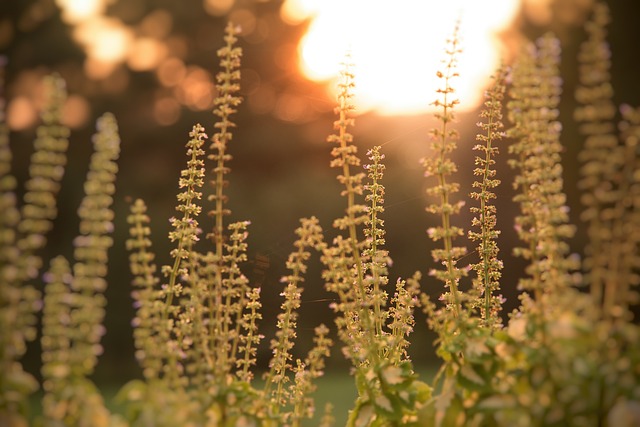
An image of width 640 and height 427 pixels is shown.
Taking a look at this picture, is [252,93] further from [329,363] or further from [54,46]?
[329,363]

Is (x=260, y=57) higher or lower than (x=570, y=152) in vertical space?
higher

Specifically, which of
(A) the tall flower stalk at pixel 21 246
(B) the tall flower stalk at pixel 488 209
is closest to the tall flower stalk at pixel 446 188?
(B) the tall flower stalk at pixel 488 209

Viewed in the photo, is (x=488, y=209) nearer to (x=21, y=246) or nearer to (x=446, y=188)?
(x=446, y=188)

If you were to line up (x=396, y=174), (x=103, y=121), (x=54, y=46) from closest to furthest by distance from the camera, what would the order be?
(x=103, y=121), (x=396, y=174), (x=54, y=46)

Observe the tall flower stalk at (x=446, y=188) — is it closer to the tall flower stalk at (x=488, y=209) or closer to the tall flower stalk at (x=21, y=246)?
the tall flower stalk at (x=488, y=209)

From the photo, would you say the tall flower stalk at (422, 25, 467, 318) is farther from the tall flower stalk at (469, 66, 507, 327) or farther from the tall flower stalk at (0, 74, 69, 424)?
the tall flower stalk at (0, 74, 69, 424)

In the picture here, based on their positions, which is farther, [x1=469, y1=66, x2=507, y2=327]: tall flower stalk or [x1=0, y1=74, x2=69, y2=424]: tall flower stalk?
[x1=469, y1=66, x2=507, y2=327]: tall flower stalk

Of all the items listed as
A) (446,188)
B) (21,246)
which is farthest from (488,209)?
(21,246)

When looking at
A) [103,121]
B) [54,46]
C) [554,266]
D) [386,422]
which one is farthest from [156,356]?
[54,46]

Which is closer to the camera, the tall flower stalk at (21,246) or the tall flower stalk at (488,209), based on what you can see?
the tall flower stalk at (21,246)

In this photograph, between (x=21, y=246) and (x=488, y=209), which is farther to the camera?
(x=488, y=209)

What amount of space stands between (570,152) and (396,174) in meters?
4.75

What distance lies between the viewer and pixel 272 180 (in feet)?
67.5

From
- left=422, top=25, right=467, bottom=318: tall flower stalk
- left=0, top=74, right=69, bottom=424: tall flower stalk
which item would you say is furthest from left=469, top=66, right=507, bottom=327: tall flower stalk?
left=0, top=74, right=69, bottom=424: tall flower stalk
